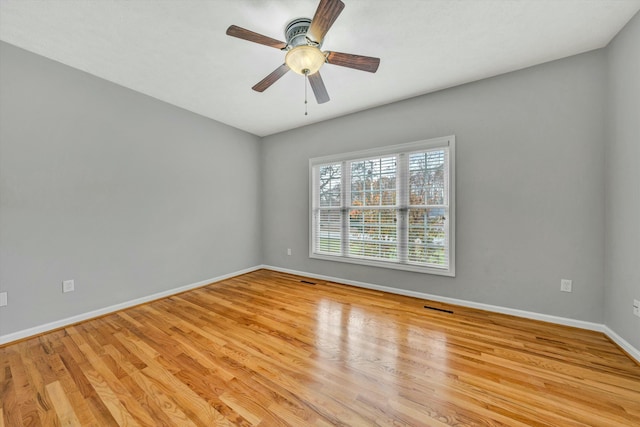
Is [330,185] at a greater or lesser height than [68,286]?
greater

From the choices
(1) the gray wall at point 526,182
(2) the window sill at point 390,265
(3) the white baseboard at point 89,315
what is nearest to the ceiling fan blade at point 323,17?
(1) the gray wall at point 526,182

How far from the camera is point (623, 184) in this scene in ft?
6.49

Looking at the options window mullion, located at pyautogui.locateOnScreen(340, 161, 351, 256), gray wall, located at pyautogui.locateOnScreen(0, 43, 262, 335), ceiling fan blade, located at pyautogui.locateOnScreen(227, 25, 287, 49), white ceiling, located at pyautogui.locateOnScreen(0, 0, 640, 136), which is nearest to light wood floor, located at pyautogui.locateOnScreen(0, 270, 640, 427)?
gray wall, located at pyautogui.locateOnScreen(0, 43, 262, 335)

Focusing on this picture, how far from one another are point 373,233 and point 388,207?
1.50 feet

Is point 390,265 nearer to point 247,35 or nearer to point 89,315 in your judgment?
point 247,35

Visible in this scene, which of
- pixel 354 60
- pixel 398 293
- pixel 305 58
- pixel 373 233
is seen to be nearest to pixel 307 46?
pixel 305 58

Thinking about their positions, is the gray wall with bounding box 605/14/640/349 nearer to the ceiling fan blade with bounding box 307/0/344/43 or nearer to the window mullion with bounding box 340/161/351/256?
the ceiling fan blade with bounding box 307/0/344/43

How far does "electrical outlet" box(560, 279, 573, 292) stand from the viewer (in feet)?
7.68

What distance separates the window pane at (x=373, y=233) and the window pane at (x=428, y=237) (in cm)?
24

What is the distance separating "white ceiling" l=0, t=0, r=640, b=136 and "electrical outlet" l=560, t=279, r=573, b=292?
2.23 metres

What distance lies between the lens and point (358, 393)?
1487 millimetres

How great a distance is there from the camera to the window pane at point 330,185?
3893mm

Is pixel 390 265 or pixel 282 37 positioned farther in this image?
pixel 390 265

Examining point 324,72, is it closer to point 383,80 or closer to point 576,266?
point 383,80
